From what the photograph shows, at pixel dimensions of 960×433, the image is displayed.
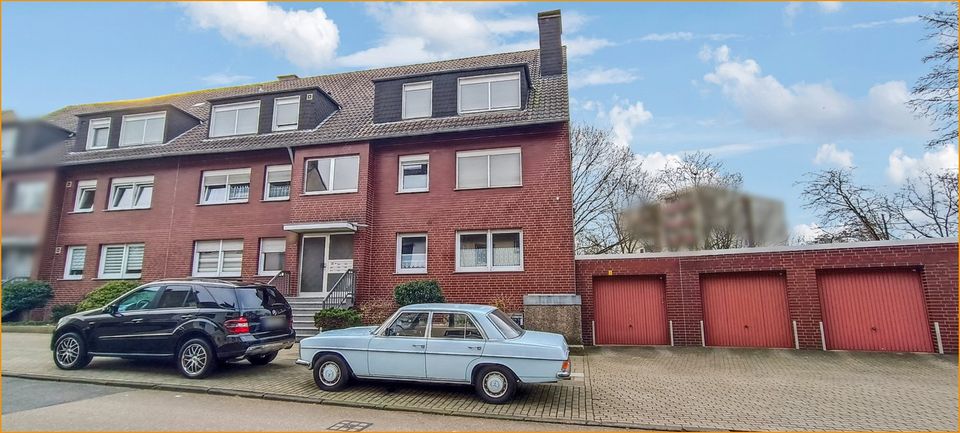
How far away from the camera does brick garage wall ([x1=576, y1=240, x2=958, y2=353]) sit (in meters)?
10.9

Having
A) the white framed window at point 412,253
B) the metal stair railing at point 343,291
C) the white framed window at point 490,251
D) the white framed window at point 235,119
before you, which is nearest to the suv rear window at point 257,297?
the metal stair railing at point 343,291

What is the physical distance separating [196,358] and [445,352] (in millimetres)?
4434

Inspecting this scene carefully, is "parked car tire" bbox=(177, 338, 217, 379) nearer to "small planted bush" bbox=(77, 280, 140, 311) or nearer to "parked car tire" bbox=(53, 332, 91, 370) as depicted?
"parked car tire" bbox=(53, 332, 91, 370)

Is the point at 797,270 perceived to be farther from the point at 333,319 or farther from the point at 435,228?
the point at 333,319

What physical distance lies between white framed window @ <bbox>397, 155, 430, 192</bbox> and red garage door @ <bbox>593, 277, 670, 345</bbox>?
6.19m

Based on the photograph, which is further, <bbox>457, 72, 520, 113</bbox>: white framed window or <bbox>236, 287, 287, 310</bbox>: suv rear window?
<bbox>457, 72, 520, 113</bbox>: white framed window

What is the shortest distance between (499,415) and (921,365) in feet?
31.2

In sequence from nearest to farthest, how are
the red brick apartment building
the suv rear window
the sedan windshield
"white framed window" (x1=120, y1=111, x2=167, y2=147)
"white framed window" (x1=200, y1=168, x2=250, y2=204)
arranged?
the sedan windshield → the suv rear window → the red brick apartment building → "white framed window" (x1=200, y1=168, x2=250, y2=204) → "white framed window" (x1=120, y1=111, x2=167, y2=147)

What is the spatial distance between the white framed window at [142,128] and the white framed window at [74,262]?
4242 mm

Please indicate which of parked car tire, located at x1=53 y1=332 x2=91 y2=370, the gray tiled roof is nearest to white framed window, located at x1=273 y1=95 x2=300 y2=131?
the gray tiled roof

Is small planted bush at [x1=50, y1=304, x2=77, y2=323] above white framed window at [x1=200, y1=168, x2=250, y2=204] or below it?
below

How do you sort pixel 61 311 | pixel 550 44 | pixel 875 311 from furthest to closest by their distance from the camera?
pixel 550 44, pixel 61 311, pixel 875 311

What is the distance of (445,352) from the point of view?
22.6ft

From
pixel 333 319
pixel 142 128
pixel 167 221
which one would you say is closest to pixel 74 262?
pixel 167 221
